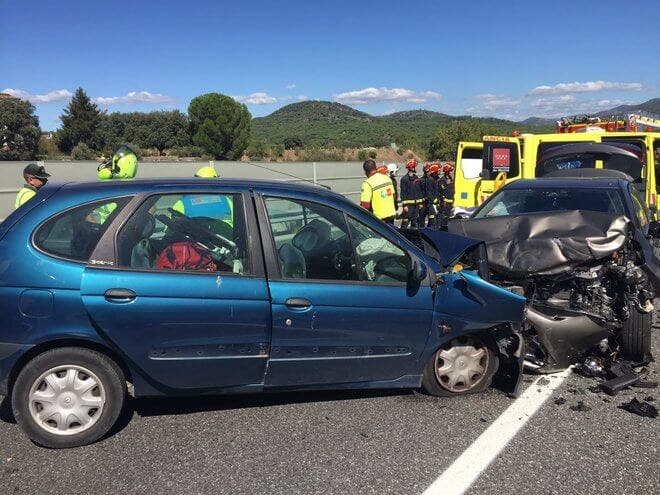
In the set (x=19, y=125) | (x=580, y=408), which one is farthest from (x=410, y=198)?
(x=19, y=125)

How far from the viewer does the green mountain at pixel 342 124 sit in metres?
81.5

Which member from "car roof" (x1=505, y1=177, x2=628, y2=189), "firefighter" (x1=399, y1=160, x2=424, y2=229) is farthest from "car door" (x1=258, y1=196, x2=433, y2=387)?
"firefighter" (x1=399, y1=160, x2=424, y2=229)

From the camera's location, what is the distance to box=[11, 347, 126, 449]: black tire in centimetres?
309

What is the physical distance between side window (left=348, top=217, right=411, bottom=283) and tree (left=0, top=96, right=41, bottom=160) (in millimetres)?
46808

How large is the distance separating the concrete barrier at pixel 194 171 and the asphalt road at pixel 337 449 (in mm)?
2061

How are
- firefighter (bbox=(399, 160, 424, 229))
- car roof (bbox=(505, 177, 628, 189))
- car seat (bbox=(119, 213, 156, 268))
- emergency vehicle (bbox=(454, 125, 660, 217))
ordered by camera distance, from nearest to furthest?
car seat (bbox=(119, 213, 156, 268)) → car roof (bbox=(505, 177, 628, 189)) → emergency vehicle (bbox=(454, 125, 660, 217)) → firefighter (bbox=(399, 160, 424, 229))

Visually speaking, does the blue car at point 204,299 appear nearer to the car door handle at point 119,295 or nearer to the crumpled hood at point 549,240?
the car door handle at point 119,295

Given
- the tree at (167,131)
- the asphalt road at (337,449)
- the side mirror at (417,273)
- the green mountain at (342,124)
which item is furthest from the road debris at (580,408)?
the green mountain at (342,124)

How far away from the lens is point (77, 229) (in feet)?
10.5

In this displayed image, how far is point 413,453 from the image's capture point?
125 inches

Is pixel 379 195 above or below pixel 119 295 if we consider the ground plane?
above

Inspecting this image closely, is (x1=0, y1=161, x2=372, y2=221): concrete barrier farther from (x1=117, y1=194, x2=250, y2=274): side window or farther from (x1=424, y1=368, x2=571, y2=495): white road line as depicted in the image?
(x1=424, y1=368, x2=571, y2=495): white road line

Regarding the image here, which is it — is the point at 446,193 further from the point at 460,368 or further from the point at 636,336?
the point at 460,368

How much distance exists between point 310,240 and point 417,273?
726mm
